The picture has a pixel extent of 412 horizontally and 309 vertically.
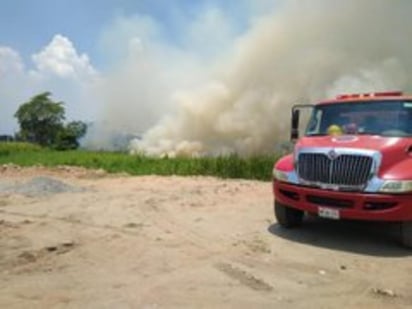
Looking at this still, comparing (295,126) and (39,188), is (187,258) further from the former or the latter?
(39,188)

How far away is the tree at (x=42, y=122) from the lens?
2251 inches

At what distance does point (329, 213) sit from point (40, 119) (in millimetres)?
52667

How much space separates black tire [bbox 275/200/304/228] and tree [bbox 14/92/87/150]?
47.9 metres

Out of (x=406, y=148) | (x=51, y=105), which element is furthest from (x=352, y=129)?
(x=51, y=105)

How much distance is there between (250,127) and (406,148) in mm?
29200

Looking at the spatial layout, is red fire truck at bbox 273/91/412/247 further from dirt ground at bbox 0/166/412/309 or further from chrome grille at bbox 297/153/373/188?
dirt ground at bbox 0/166/412/309

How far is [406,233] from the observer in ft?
27.5

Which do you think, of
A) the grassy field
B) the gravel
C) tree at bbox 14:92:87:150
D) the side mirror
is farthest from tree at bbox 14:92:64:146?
the side mirror

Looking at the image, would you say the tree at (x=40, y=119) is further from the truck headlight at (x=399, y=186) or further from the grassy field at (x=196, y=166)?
the truck headlight at (x=399, y=186)

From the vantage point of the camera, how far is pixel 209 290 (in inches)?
244

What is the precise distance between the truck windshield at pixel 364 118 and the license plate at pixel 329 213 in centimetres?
141

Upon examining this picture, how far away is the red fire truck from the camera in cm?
805

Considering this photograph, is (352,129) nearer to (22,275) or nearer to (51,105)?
(22,275)

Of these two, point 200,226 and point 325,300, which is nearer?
point 325,300
